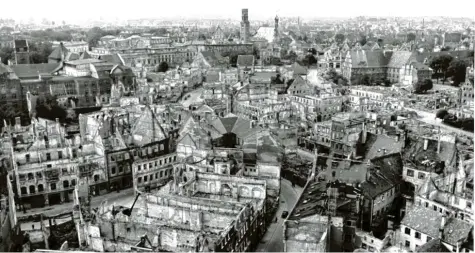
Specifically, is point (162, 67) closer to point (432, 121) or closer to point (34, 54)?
point (34, 54)

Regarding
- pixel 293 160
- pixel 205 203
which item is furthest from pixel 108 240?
pixel 293 160

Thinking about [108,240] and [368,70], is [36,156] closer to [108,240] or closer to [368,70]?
[108,240]

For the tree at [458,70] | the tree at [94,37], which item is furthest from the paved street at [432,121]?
the tree at [94,37]

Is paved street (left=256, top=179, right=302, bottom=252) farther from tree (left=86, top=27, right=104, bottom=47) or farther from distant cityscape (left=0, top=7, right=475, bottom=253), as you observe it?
tree (left=86, top=27, right=104, bottom=47)

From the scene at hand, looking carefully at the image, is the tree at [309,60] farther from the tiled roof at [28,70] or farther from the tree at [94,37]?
the tree at [94,37]

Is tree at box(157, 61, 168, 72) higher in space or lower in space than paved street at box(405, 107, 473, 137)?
higher

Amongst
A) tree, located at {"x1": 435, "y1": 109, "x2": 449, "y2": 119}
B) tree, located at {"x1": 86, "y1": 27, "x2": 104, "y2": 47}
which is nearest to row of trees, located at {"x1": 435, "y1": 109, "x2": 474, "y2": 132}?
tree, located at {"x1": 435, "y1": 109, "x2": 449, "y2": 119}
